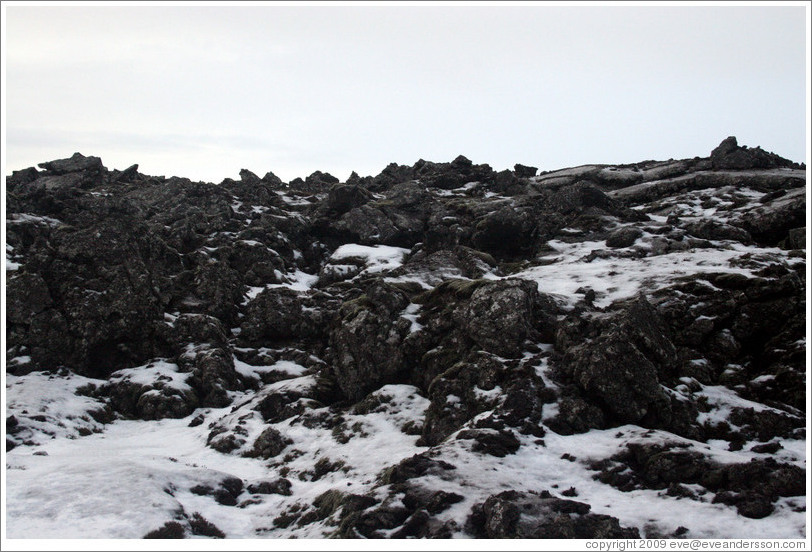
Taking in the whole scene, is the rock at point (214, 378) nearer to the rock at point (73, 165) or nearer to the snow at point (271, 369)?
the snow at point (271, 369)

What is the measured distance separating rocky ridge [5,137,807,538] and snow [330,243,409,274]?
422 millimetres

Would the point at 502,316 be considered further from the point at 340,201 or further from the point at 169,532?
the point at 340,201

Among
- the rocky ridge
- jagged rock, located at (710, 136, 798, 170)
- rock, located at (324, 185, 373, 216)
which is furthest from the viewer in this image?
jagged rock, located at (710, 136, 798, 170)

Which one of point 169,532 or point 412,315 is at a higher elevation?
point 412,315

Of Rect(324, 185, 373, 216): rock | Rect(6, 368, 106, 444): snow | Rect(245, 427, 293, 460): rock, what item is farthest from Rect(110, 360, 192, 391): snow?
Rect(324, 185, 373, 216): rock

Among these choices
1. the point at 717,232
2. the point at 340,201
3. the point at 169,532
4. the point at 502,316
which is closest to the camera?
the point at 169,532

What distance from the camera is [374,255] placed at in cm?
6612

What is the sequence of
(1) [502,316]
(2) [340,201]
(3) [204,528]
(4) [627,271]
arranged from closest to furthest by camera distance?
(3) [204,528] < (1) [502,316] < (4) [627,271] < (2) [340,201]

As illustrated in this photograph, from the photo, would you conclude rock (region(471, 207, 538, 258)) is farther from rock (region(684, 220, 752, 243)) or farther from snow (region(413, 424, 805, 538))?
snow (region(413, 424, 805, 538))

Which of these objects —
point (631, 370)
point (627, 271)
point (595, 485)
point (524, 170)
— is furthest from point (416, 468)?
point (524, 170)

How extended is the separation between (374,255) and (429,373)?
1251 inches

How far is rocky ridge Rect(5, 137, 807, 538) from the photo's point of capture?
2130 cm

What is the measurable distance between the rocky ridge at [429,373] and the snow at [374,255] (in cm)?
42

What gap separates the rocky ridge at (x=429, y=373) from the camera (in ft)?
69.9
